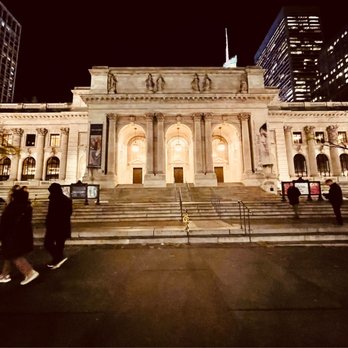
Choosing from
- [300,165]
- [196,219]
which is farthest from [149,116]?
[300,165]

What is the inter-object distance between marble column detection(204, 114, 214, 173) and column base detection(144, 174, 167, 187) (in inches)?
214

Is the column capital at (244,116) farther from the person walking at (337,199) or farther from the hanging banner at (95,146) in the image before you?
the person walking at (337,199)

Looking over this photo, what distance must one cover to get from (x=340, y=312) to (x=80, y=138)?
35735mm

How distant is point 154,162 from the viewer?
2645cm

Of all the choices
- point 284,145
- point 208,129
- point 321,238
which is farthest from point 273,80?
point 321,238

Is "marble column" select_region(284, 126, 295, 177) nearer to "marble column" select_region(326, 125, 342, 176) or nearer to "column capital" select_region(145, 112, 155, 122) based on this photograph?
"marble column" select_region(326, 125, 342, 176)

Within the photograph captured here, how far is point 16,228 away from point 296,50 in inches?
6420

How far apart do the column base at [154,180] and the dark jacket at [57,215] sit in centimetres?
1910

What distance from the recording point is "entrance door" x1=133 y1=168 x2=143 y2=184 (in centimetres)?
3119

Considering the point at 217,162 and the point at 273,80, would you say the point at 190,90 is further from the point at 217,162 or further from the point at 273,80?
the point at 273,80

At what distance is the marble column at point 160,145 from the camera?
85.9 ft

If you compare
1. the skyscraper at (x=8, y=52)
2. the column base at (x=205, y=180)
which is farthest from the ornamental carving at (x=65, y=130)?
the skyscraper at (x=8, y=52)

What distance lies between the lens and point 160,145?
26844mm

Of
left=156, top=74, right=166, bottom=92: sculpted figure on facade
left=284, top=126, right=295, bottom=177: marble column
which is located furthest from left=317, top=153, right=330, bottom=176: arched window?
left=156, top=74, right=166, bottom=92: sculpted figure on facade
